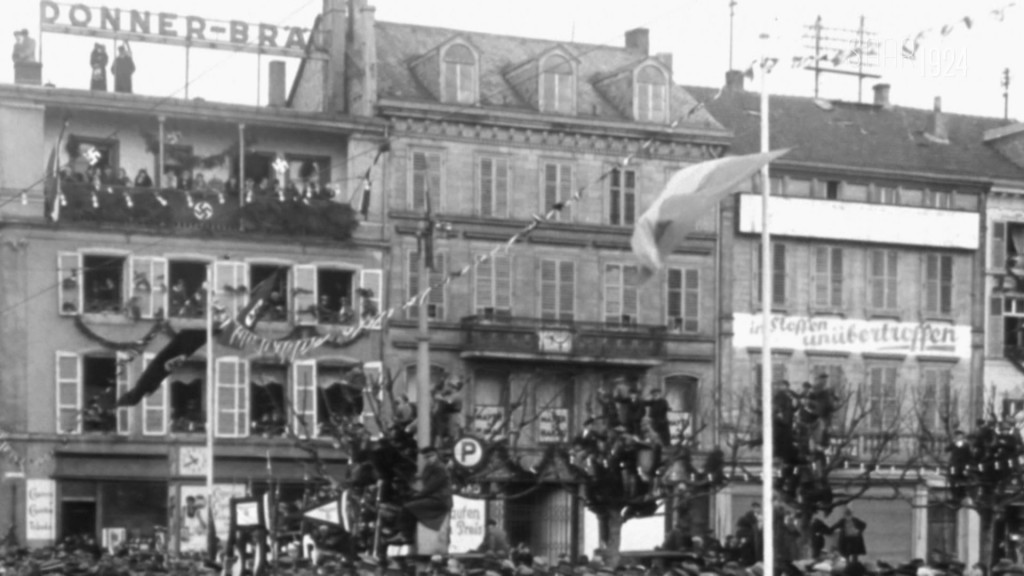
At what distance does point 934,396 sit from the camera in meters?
65.1

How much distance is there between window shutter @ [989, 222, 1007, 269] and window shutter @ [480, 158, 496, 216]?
47.7 feet

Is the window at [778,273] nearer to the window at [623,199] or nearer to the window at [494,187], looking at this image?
the window at [623,199]

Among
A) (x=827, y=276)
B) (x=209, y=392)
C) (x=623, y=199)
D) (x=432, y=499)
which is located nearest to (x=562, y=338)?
(x=623, y=199)

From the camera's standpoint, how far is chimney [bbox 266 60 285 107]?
64188mm

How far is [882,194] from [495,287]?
36.8ft

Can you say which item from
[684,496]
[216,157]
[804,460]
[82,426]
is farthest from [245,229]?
[804,460]

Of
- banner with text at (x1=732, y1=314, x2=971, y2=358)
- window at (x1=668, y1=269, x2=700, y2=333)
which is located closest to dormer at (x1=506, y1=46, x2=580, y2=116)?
window at (x1=668, y1=269, x2=700, y2=333)

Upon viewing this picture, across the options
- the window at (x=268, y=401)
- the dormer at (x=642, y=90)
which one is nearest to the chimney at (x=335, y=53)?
the window at (x=268, y=401)

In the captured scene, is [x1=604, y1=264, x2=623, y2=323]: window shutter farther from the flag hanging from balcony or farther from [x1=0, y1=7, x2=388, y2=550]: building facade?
the flag hanging from balcony

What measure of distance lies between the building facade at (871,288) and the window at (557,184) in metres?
4.37

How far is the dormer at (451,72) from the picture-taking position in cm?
6150

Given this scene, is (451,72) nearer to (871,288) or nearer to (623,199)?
(623,199)

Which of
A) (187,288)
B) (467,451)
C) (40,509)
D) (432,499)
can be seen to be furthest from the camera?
(187,288)

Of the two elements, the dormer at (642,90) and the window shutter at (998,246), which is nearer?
the dormer at (642,90)
